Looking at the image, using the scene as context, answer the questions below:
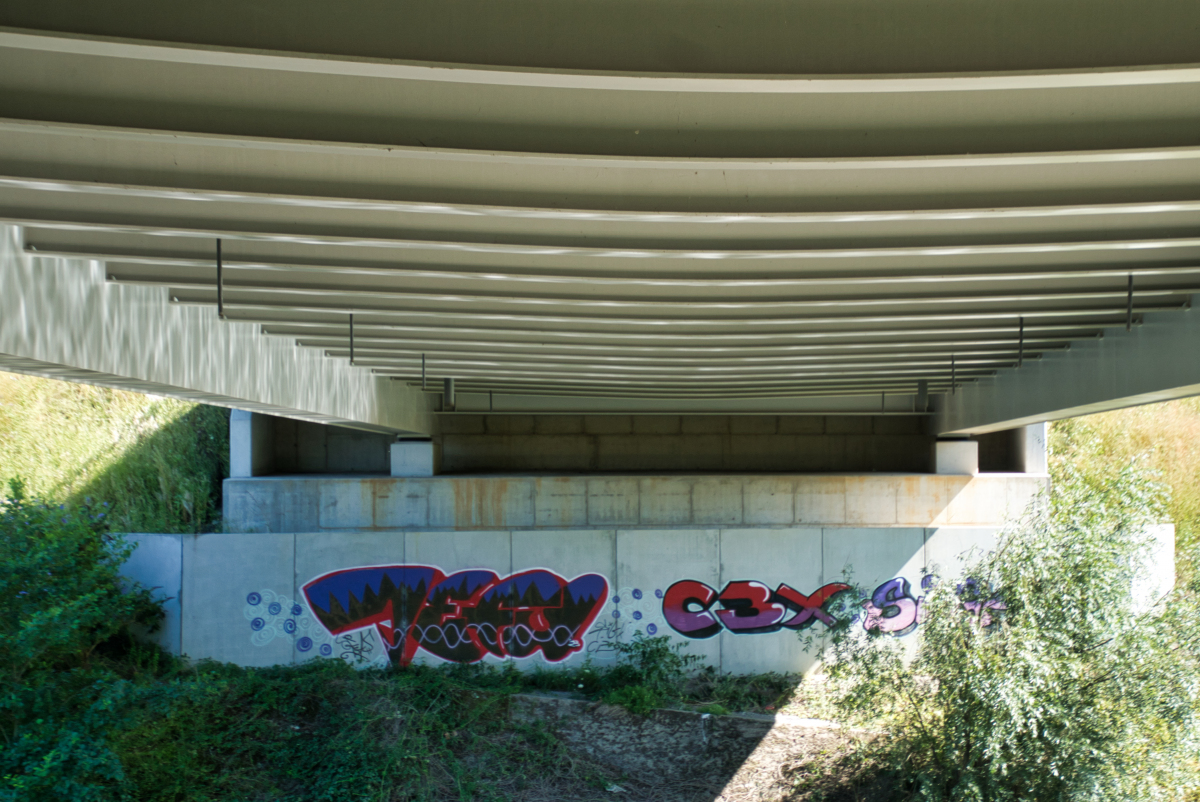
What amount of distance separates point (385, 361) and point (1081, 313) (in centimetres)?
809

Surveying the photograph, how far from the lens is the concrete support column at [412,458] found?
17.0m

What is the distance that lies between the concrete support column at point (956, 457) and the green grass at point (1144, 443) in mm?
4145

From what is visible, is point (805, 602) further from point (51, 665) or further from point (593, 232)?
point (51, 665)

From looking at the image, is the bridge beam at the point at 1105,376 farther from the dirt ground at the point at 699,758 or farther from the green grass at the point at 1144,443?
the green grass at the point at 1144,443

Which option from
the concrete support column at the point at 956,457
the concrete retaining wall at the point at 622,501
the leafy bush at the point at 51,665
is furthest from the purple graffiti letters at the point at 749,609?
the leafy bush at the point at 51,665

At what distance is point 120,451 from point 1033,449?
71.2ft

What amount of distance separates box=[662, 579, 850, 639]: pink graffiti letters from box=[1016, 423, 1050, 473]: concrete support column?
6.72m

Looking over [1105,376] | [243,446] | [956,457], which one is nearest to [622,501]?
[956,457]

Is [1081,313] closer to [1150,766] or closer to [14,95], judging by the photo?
[1150,766]

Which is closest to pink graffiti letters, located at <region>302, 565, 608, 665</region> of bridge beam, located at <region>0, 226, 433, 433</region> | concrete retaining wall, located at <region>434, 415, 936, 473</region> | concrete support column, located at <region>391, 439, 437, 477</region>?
concrete support column, located at <region>391, 439, 437, 477</region>

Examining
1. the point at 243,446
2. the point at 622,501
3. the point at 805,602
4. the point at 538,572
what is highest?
the point at 243,446

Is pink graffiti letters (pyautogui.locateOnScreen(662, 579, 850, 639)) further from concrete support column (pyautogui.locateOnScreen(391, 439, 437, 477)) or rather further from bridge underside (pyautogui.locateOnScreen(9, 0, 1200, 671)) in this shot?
concrete support column (pyautogui.locateOnScreen(391, 439, 437, 477))

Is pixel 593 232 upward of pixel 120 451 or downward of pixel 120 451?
upward

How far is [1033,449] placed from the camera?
17797mm
